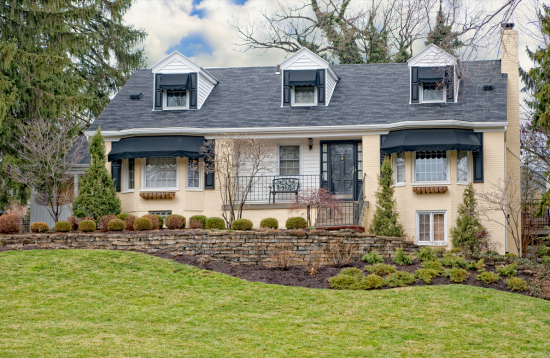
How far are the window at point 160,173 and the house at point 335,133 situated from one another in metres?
0.03

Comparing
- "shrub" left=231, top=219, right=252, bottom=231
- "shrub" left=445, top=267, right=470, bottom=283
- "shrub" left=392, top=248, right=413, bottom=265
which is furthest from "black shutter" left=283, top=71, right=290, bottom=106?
"shrub" left=445, top=267, right=470, bottom=283

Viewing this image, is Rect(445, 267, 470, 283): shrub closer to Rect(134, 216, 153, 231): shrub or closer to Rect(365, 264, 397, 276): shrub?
Rect(365, 264, 397, 276): shrub

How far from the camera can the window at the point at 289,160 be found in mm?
19203

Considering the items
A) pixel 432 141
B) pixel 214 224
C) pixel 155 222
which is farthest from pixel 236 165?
pixel 432 141

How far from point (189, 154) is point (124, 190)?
2.52 meters

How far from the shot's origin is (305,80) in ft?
63.8

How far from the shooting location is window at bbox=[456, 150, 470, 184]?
17.6 metres

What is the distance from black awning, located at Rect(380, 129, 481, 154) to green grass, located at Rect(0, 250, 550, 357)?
6.61 meters

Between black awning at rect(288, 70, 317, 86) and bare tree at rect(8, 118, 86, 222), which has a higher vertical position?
black awning at rect(288, 70, 317, 86)

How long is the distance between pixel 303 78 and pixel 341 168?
3.12 metres

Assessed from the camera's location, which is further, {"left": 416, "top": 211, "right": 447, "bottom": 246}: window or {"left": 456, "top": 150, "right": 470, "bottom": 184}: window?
{"left": 456, "top": 150, "right": 470, "bottom": 184}: window

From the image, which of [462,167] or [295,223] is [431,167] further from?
[295,223]

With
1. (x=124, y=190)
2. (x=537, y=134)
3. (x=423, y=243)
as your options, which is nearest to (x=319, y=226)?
(x=423, y=243)

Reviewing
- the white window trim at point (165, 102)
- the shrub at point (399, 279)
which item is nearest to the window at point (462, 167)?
the shrub at point (399, 279)
